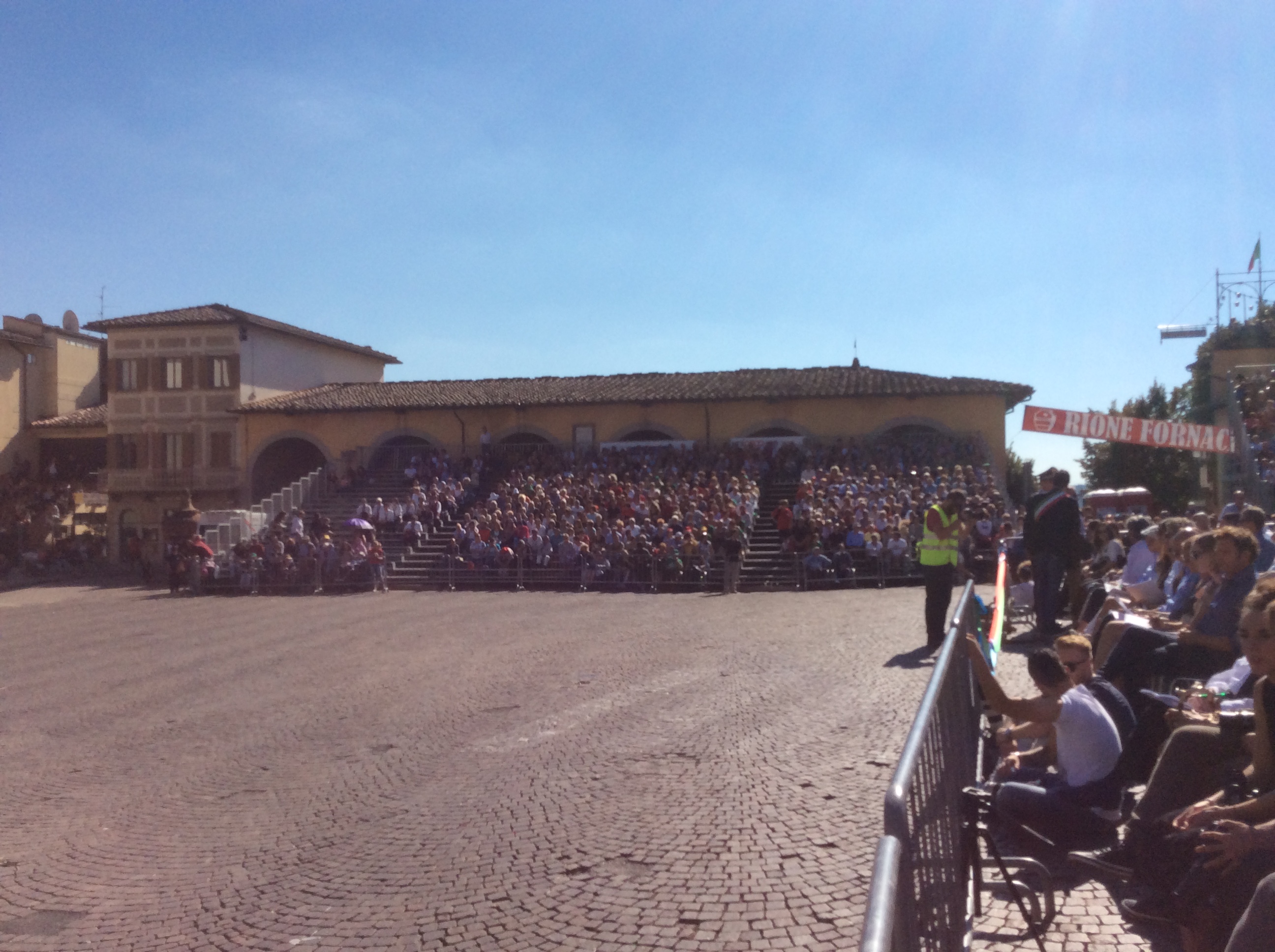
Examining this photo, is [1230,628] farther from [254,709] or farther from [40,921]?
[254,709]

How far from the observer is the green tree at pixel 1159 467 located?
4797cm

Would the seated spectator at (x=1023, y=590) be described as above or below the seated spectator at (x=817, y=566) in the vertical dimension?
above

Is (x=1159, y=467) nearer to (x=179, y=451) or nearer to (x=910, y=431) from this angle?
(x=910, y=431)

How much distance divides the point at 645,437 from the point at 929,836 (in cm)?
3065

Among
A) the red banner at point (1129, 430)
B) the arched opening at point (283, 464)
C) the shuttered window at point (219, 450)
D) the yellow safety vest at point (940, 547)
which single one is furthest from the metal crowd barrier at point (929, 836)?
the shuttered window at point (219, 450)

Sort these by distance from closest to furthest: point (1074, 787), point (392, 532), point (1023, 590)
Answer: point (1074, 787) < point (1023, 590) < point (392, 532)

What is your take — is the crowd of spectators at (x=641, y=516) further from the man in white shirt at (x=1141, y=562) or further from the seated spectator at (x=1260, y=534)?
the seated spectator at (x=1260, y=534)

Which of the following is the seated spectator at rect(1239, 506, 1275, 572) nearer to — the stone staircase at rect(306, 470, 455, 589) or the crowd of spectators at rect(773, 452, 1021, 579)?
the crowd of spectators at rect(773, 452, 1021, 579)

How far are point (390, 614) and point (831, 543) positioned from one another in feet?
32.4

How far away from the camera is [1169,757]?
4.18m

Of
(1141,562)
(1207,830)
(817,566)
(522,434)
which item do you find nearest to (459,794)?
(1207,830)

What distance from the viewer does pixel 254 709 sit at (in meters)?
9.73

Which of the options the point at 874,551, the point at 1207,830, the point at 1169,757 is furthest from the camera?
the point at 874,551

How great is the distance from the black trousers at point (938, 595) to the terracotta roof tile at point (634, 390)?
20.4 m
